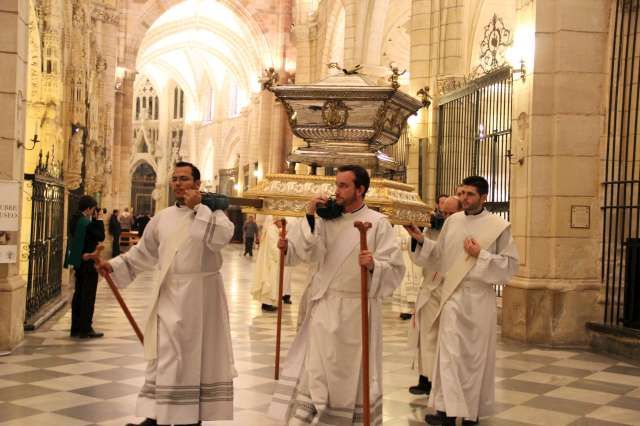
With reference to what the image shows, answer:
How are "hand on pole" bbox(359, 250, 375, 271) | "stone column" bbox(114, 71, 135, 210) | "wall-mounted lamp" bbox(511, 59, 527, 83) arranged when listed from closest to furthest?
"hand on pole" bbox(359, 250, 375, 271) → "wall-mounted lamp" bbox(511, 59, 527, 83) → "stone column" bbox(114, 71, 135, 210)

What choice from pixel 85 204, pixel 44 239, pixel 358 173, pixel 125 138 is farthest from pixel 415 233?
pixel 125 138

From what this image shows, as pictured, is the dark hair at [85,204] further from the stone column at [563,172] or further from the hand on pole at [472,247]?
the hand on pole at [472,247]

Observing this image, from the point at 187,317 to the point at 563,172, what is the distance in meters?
5.23

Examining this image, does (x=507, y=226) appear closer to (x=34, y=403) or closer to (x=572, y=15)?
(x=34, y=403)

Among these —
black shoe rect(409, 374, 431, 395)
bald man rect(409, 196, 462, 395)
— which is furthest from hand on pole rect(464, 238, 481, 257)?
black shoe rect(409, 374, 431, 395)

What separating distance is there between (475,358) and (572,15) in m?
4.87

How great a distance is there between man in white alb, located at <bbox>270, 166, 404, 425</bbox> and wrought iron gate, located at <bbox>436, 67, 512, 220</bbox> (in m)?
6.04

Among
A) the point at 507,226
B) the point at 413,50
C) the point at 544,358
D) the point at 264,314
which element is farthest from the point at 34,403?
the point at 413,50

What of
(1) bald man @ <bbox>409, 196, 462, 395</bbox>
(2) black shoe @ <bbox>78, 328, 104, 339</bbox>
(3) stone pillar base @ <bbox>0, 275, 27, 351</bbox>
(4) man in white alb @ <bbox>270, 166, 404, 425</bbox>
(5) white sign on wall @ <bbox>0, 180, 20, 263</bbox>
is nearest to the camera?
(4) man in white alb @ <bbox>270, 166, 404, 425</bbox>

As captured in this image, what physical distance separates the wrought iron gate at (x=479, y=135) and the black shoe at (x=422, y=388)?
4773 mm

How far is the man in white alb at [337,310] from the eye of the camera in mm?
4305

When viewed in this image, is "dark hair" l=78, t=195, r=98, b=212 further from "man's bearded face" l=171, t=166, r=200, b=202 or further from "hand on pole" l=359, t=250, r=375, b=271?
"hand on pole" l=359, t=250, r=375, b=271

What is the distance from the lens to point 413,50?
44.8ft

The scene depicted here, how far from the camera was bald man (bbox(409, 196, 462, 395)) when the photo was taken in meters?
5.96
